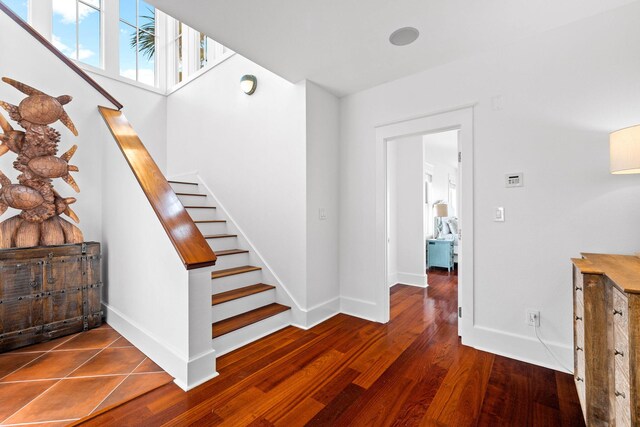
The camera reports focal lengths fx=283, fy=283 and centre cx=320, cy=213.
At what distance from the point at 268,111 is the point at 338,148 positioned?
88 centimetres

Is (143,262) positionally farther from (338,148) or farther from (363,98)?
(363,98)

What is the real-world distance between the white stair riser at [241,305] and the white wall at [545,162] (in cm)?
193

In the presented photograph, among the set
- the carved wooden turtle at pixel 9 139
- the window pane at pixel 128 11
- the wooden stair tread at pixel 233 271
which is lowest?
the wooden stair tread at pixel 233 271

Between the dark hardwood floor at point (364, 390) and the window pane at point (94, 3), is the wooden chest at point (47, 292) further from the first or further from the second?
the window pane at point (94, 3)

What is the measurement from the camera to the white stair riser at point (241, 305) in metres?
2.45

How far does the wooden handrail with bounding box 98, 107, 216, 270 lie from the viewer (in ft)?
5.95

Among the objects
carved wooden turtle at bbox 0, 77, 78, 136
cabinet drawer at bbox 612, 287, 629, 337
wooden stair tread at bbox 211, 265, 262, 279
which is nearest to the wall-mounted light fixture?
carved wooden turtle at bbox 0, 77, 78, 136

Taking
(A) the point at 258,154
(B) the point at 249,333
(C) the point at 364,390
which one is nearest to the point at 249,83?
(A) the point at 258,154

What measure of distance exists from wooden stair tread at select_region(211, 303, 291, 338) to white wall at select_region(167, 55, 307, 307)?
239 mm

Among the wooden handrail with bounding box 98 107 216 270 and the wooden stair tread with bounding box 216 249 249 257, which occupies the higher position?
the wooden handrail with bounding box 98 107 216 270

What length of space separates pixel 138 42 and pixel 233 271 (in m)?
4.27

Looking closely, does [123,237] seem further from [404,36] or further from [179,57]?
[179,57]

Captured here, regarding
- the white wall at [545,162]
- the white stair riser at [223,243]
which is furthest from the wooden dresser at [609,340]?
the white stair riser at [223,243]

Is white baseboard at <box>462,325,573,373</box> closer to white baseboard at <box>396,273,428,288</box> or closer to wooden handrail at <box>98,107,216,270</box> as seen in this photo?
white baseboard at <box>396,273,428,288</box>
